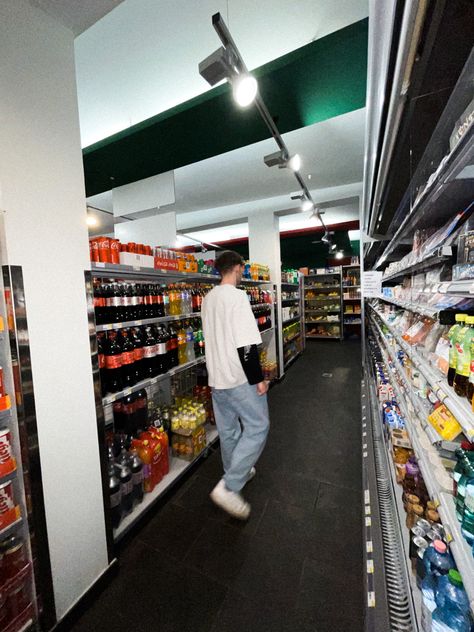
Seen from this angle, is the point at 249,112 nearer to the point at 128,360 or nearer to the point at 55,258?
the point at 55,258

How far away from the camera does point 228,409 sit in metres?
2.32

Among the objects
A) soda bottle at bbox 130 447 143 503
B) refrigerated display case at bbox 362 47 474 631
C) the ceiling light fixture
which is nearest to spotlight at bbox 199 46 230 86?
the ceiling light fixture

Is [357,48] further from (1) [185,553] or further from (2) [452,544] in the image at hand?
(1) [185,553]

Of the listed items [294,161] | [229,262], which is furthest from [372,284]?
[229,262]

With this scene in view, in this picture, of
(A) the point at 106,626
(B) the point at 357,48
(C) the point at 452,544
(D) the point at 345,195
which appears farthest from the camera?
(D) the point at 345,195

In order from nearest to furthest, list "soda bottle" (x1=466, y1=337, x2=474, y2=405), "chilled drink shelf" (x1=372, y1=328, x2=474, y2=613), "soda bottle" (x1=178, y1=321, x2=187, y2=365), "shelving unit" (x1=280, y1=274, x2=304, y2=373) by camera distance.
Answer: "chilled drink shelf" (x1=372, y1=328, x2=474, y2=613) → "soda bottle" (x1=466, y1=337, x2=474, y2=405) → "soda bottle" (x1=178, y1=321, x2=187, y2=365) → "shelving unit" (x1=280, y1=274, x2=304, y2=373)

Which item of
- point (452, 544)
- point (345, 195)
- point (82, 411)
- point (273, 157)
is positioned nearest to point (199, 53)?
point (273, 157)

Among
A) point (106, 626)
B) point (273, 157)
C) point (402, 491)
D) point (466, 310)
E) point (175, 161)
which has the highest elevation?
point (175, 161)

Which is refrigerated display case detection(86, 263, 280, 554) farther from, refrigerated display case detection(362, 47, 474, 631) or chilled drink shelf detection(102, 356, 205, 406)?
refrigerated display case detection(362, 47, 474, 631)

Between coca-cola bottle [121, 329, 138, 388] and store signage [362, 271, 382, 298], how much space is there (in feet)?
12.8

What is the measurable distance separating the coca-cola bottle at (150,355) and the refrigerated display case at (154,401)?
3.5 inches

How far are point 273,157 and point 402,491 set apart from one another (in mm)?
3319

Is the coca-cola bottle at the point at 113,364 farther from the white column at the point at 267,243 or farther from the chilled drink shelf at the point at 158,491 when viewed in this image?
the white column at the point at 267,243

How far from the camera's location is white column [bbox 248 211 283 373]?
5.45 m
